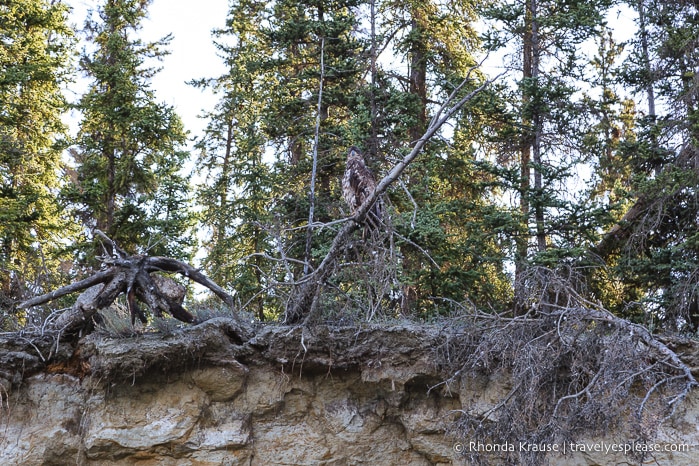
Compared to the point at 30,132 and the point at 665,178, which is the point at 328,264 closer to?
the point at 665,178

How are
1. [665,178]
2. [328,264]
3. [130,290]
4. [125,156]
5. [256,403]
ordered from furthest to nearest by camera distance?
1. [125,156]
2. [665,178]
3. [256,403]
4. [130,290]
5. [328,264]

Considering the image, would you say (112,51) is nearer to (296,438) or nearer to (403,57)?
(403,57)

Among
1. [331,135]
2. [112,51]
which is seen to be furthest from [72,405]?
[112,51]

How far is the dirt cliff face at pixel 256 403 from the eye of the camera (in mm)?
8914

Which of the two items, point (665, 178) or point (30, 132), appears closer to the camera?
point (665, 178)

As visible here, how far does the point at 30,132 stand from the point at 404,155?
30.3 feet

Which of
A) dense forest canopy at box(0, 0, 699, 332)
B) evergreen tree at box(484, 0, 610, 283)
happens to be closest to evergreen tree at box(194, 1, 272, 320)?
dense forest canopy at box(0, 0, 699, 332)

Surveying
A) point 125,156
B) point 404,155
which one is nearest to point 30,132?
point 125,156

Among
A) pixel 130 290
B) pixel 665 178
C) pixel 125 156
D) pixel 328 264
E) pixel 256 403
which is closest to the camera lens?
pixel 328 264

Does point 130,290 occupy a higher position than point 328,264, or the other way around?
point 328,264

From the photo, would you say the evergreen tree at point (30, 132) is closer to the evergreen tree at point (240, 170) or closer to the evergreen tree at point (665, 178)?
the evergreen tree at point (240, 170)

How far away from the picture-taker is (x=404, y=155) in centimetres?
1422

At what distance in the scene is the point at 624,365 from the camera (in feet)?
25.9

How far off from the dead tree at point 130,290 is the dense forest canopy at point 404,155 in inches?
131
